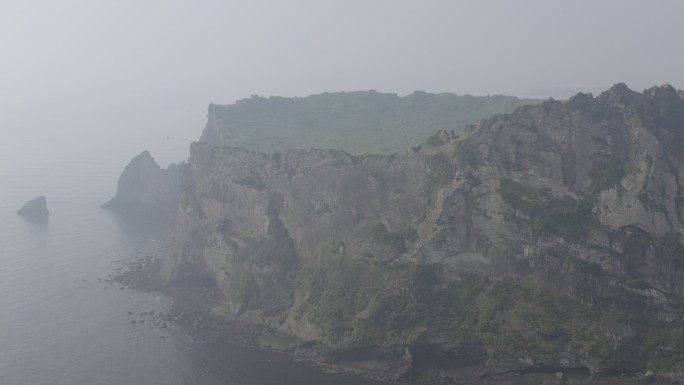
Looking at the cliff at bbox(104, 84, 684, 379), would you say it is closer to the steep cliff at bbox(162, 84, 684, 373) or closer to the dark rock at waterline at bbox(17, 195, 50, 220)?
the steep cliff at bbox(162, 84, 684, 373)

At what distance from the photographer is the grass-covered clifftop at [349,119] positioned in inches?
3939

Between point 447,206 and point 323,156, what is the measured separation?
19.1 metres

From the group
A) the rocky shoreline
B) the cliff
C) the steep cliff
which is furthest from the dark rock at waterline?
the cliff

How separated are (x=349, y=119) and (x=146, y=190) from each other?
4126 centimetres

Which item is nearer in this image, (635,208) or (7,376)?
(635,208)

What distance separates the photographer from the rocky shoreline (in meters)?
59.2

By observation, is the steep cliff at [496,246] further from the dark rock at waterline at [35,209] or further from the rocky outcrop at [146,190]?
the dark rock at waterline at [35,209]

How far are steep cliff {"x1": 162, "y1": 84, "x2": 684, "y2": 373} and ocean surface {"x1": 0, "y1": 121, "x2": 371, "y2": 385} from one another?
7.87 m

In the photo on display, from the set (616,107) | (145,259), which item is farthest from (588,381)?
(145,259)

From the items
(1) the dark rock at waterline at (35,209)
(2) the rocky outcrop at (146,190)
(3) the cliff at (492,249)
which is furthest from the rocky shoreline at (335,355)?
(1) the dark rock at waterline at (35,209)

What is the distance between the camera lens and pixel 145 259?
334ft

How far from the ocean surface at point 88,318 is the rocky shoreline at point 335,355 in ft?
5.00

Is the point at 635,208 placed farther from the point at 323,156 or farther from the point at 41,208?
the point at 41,208

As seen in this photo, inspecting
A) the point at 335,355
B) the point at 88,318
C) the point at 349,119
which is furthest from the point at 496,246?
the point at 349,119
